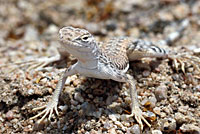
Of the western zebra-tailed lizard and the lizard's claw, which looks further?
the lizard's claw

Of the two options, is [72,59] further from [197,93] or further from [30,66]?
[197,93]

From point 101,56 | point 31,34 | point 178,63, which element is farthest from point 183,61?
point 31,34

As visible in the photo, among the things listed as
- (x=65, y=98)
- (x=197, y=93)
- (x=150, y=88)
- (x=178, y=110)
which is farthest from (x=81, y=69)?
(x=197, y=93)

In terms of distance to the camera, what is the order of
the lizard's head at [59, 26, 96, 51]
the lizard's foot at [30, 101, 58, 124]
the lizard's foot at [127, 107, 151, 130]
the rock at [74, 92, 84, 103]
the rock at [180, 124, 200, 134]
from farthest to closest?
the rock at [74, 92, 84, 103] → the lizard's foot at [30, 101, 58, 124] → the lizard's foot at [127, 107, 151, 130] → the rock at [180, 124, 200, 134] → the lizard's head at [59, 26, 96, 51]

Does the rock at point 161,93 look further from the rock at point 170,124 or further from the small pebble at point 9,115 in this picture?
the small pebble at point 9,115

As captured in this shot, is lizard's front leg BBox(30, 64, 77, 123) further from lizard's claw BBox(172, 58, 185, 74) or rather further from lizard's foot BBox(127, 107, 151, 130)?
lizard's claw BBox(172, 58, 185, 74)

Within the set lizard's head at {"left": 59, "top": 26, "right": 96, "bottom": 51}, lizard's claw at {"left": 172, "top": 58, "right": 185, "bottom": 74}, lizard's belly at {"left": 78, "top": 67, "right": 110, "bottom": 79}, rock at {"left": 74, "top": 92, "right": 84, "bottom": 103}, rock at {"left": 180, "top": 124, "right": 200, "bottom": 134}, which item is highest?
lizard's head at {"left": 59, "top": 26, "right": 96, "bottom": 51}

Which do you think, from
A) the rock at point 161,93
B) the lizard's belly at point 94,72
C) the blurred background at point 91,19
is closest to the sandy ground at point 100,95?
the rock at point 161,93

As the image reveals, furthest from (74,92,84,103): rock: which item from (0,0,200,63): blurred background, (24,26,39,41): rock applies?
(24,26,39,41): rock

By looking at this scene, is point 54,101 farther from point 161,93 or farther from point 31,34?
point 31,34
